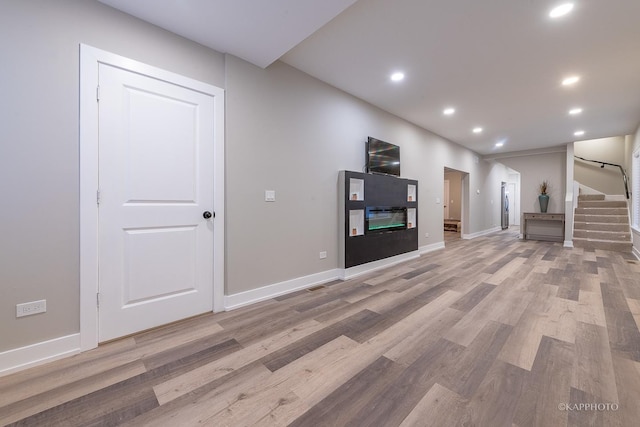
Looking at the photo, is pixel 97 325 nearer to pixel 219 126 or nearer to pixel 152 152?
pixel 152 152

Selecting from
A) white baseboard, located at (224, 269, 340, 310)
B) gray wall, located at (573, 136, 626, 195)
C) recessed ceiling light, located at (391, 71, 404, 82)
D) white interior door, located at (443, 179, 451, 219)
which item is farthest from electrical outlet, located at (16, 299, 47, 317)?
gray wall, located at (573, 136, 626, 195)

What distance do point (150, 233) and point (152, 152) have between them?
0.68m

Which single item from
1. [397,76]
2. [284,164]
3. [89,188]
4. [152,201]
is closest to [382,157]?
[397,76]

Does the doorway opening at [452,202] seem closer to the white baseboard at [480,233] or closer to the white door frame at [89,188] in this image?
the white baseboard at [480,233]

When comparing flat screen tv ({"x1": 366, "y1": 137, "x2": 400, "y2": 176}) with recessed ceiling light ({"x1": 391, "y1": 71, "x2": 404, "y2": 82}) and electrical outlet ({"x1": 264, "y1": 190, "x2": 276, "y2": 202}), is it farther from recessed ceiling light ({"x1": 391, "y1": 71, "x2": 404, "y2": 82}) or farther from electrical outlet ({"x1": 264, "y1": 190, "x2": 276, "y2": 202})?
electrical outlet ({"x1": 264, "y1": 190, "x2": 276, "y2": 202})

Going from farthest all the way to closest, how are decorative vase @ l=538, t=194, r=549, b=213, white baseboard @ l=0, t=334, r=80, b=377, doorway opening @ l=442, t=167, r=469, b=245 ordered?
doorway opening @ l=442, t=167, r=469, b=245 < decorative vase @ l=538, t=194, r=549, b=213 < white baseboard @ l=0, t=334, r=80, b=377

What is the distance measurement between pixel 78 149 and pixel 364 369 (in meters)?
2.48

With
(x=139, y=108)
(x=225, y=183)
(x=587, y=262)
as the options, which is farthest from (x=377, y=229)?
(x=587, y=262)

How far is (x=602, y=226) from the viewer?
254 inches

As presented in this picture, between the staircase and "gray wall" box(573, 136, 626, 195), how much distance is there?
58 centimetres

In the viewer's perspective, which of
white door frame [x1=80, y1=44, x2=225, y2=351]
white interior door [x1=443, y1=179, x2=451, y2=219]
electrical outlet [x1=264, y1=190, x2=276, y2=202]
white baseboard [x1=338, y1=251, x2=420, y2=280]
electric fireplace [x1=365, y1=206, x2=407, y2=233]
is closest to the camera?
white door frame [x1=80, y1=44, x2=225, y2=351]

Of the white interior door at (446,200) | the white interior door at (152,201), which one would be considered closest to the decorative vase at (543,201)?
the white interior door at (446,200)

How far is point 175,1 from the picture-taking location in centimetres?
187

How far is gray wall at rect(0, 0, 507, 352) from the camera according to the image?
63.8 inches
